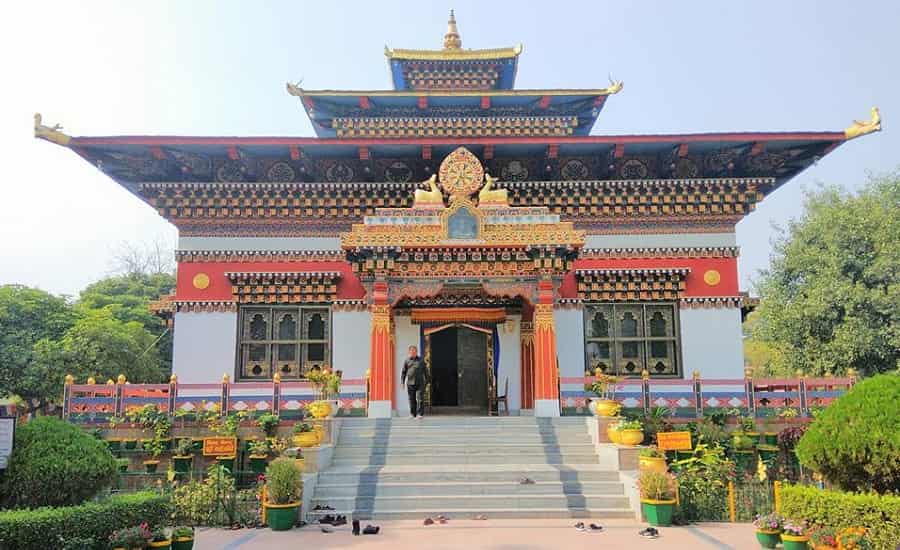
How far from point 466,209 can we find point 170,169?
808cm

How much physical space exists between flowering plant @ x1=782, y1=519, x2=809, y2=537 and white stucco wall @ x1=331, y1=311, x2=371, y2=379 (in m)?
11.1

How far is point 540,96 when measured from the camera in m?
20.6

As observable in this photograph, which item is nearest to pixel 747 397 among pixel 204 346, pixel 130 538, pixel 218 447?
pixel 218 447

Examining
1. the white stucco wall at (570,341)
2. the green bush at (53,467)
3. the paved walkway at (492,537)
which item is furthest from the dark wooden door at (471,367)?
the green bush at (53,467)

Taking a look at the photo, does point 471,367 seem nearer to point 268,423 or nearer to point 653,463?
point 268,423

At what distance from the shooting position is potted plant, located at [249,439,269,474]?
13586 millimetres

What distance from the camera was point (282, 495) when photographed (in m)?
10.4

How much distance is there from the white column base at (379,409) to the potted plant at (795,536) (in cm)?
841

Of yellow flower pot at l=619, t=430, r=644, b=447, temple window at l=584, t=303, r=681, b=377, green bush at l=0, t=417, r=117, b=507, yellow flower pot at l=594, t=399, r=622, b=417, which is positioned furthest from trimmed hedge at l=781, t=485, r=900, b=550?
temple window at l=584, t=303, r=681, b=377

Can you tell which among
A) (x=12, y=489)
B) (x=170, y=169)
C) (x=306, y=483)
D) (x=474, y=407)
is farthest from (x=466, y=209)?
(x=12, y=489)

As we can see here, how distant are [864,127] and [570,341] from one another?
28.3 ft

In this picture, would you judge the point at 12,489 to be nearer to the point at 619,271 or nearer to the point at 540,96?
the point at 619,271

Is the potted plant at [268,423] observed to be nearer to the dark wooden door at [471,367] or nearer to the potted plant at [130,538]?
the dark wooden door at [471,367]

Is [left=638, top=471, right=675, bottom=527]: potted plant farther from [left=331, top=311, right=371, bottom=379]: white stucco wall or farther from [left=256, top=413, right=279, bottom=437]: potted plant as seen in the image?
[left=331, top=311, right=371, bottom=379]: white stucco wall
